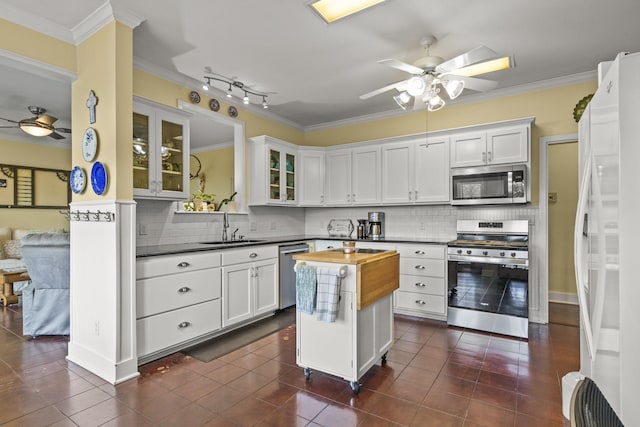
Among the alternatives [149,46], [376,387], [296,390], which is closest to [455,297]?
[376,387]

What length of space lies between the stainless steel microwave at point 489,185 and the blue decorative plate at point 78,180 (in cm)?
374

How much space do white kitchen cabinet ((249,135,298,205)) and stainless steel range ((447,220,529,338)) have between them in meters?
2.32

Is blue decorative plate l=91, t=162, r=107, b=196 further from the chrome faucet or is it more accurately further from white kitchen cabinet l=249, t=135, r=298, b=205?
white kitchen cabinet l=249, t=135, r=298, b=205

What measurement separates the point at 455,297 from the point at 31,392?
3737 millimetres

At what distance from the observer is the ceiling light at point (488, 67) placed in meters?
3.34

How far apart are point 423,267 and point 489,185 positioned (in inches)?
46.8

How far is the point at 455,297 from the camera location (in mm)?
3705

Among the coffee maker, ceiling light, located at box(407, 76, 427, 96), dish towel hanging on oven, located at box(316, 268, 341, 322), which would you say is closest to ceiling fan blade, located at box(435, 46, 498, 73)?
ceiling light, located at box(407, 76, 427, 96)

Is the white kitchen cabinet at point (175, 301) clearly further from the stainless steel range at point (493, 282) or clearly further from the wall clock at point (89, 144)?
the stainless steel range at point (493, 282)

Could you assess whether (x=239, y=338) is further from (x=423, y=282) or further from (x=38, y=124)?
(x=38, y=124)

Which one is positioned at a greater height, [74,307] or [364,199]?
[364,199]

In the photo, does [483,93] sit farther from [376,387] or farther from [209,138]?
[209,138]

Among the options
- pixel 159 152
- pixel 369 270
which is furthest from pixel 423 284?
pixel 159 152

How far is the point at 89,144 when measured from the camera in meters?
2.70
